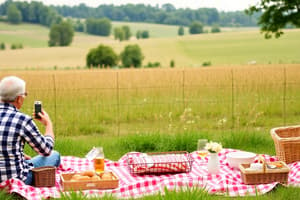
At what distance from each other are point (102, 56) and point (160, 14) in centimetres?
3371

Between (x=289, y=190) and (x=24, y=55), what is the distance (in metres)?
41.8

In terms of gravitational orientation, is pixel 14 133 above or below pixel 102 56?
above

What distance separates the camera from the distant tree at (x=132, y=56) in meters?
45.6

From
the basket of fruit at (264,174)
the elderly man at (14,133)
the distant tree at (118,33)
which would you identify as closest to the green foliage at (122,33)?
the distant tree at (118,33)

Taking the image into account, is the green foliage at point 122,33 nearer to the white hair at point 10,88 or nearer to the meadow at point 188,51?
the meadow at point 188,51

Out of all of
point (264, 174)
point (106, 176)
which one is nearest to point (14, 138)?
point (106, 176)

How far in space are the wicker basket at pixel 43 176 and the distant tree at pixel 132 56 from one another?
1543 inches

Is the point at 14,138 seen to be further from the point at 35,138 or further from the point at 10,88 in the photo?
the point at 10,88

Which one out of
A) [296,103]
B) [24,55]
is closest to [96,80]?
[296,103]

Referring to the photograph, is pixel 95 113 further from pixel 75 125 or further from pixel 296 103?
pixel 296 103

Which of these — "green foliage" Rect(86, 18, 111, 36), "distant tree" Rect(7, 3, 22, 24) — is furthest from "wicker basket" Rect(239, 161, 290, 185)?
"distant tree" Rect(7, 3, 22, 24)

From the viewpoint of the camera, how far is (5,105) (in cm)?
507

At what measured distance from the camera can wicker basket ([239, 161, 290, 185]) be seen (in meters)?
5.48

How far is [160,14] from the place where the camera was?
265ft
